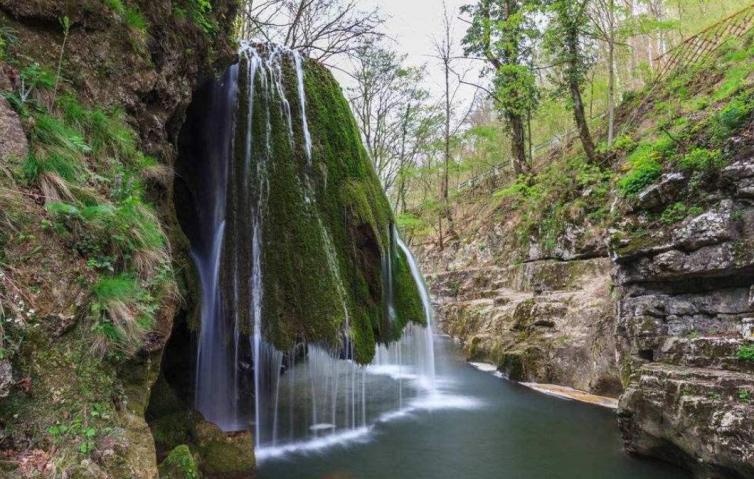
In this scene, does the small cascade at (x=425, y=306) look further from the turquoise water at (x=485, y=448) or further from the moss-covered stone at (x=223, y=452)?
the moss-covered stone at (x=223, y=452)

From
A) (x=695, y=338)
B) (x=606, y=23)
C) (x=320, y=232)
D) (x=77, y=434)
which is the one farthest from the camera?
(x=606, y=23)

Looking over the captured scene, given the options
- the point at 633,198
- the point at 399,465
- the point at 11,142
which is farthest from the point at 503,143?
the point at 11,142

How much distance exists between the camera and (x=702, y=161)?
19.7 ft

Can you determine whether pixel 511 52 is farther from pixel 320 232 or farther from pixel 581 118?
pixel 320 232

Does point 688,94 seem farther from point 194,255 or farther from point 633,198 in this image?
point 194,255

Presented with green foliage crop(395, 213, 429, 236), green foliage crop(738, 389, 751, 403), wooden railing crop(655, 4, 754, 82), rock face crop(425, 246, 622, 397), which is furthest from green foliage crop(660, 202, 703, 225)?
green foliage crop(395, 213, 429, 236)

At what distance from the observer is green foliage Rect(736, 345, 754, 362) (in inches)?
185

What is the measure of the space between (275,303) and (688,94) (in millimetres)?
13322

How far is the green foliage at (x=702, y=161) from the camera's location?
231 inches

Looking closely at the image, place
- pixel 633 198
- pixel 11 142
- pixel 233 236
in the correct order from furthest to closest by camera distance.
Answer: pixel 633 198 → pixel 233 236 → pixel 11 142

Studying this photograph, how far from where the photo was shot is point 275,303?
5.80 m

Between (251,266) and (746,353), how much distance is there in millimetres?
6139

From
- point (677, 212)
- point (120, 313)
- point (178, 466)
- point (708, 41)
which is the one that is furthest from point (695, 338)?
point (708, 41)

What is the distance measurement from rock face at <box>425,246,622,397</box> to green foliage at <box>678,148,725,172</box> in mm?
3417
